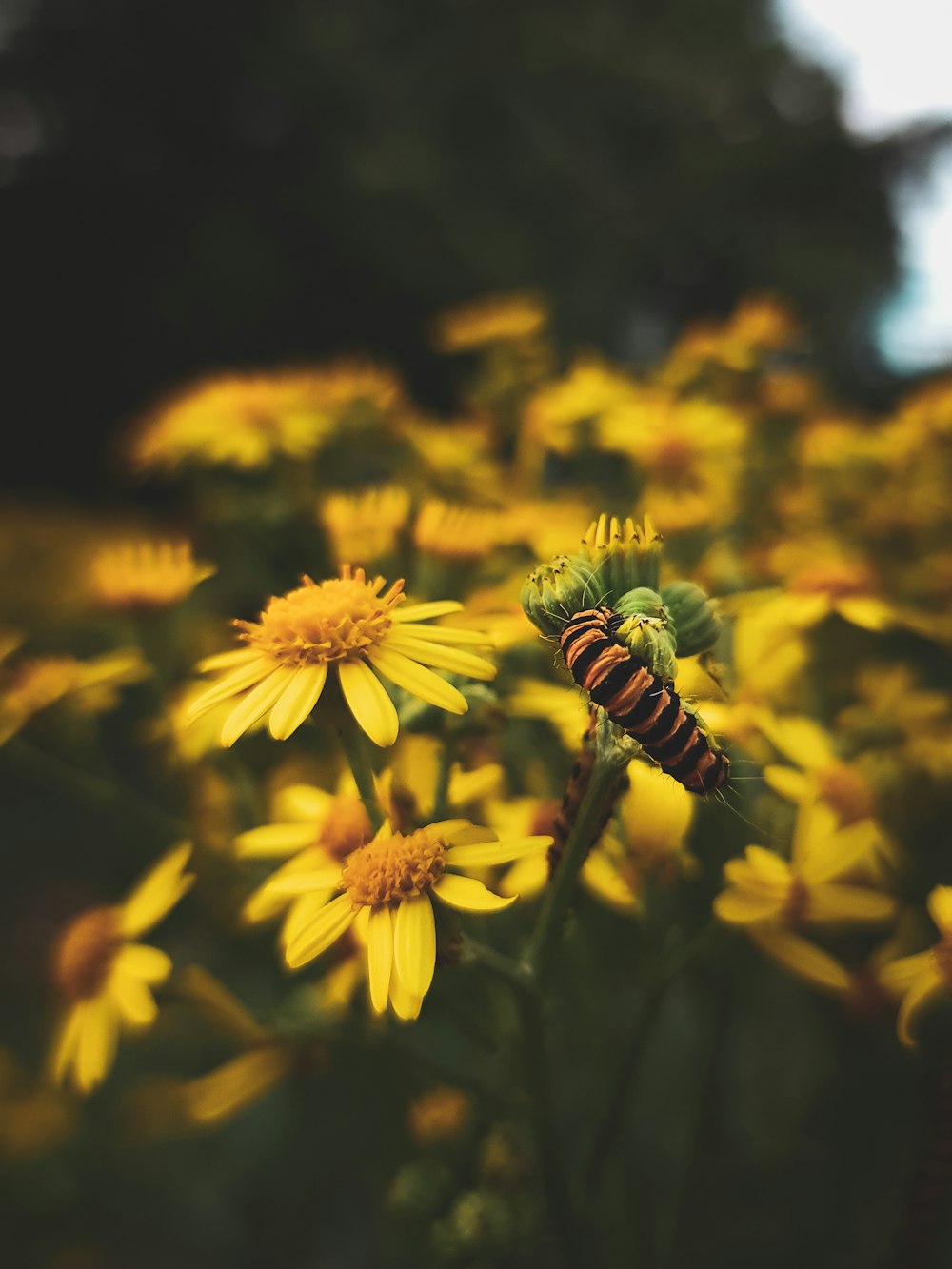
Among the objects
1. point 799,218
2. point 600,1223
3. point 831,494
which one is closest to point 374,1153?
point 600,1223

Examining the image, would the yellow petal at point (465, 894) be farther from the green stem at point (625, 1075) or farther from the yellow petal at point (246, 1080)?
the yellow petal at point (246, 1080)

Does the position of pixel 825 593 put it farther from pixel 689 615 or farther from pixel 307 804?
pixel 307 804

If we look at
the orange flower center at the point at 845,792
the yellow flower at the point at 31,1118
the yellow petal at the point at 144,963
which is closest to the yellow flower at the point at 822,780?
the orange flower center at the point at 845,792

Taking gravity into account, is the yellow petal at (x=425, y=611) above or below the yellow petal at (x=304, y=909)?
above

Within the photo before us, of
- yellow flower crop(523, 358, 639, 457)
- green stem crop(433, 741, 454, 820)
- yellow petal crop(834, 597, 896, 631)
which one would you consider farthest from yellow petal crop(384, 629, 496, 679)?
yellow flower crop(523, 358, 639, 457)

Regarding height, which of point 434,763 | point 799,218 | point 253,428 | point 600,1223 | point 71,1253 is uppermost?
point 799,218

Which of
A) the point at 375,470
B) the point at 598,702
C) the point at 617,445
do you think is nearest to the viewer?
the point at 598,702

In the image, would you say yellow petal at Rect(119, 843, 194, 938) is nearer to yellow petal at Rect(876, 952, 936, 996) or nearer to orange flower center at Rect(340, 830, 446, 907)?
orange flower center at Rect(340, 830, 446, 907)

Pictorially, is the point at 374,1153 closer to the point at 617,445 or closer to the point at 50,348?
the point at 617,445
